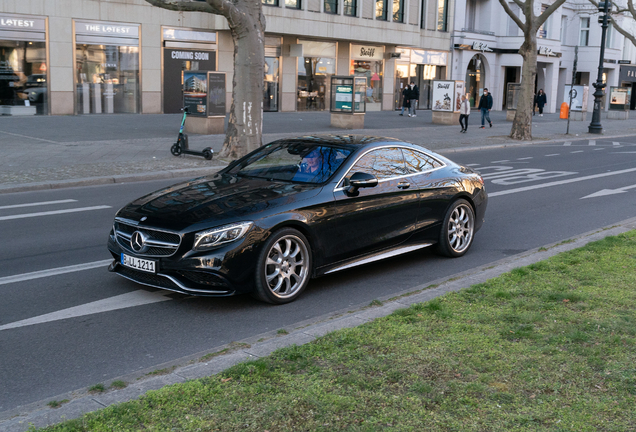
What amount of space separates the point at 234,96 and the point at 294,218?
11.4m

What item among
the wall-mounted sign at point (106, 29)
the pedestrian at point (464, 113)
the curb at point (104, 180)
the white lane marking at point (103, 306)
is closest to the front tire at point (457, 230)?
the white lane marking at point (103, 306)

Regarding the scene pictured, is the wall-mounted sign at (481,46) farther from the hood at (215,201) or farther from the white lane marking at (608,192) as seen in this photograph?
the hood at (215,201)

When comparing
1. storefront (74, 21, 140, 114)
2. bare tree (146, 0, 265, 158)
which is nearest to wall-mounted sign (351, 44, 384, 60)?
storefront (74, 21, 140, 114)

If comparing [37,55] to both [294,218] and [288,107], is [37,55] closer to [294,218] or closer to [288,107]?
[288,107]

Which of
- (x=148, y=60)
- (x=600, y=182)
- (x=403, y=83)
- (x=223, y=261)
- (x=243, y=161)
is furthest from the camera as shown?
(x=403, y=83)

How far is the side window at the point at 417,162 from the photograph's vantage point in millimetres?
7776

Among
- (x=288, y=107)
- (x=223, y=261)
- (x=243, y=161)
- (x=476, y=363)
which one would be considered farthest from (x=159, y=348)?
(x=288, y=107)

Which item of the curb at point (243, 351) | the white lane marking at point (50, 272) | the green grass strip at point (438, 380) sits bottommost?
the white lane marking at point (50, 272)

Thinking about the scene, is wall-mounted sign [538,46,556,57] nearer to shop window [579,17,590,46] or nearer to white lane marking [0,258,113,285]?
shop window [579,17,590,46]

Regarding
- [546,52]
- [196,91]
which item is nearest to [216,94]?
[196,91]

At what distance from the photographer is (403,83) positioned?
147ft

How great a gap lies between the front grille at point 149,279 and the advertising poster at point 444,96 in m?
28.2

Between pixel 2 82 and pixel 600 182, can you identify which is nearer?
pixel 600 182

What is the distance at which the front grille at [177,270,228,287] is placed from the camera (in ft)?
19.1
